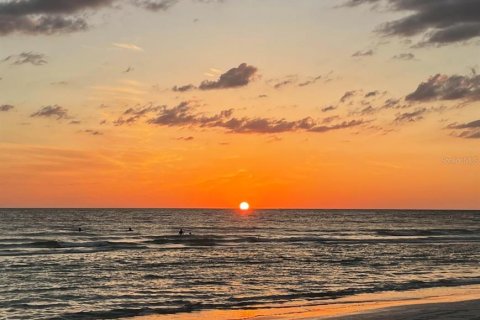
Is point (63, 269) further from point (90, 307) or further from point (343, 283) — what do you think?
point (343, 283)

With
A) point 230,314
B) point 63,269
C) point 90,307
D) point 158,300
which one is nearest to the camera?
point 230,314

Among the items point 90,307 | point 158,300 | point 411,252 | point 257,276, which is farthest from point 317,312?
point 411,252

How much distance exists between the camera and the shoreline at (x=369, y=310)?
24.3 metres

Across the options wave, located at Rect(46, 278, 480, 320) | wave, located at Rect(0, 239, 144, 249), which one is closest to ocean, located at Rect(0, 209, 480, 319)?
wave, located at Rect(46, 278, 480, 320)

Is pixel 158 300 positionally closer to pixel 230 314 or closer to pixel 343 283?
pixel 230 314

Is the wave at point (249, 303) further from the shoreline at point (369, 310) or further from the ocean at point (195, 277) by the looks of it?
the shoreline at point (369, 310)

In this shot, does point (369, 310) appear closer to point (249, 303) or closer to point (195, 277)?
point (249, 303)

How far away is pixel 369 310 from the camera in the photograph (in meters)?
26.0

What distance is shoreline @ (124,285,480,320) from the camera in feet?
79.7

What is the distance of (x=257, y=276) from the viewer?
39469 millimetres

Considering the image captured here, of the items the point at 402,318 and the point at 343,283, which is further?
the point at 343,283

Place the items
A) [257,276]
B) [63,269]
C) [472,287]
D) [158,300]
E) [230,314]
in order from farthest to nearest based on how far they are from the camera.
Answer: [63,269], [257,276], [472,287], [158,300], [230,314]

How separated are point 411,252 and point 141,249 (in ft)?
95.6

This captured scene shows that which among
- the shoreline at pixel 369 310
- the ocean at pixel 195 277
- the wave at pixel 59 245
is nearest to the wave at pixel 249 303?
the ocean at pixel 195 277
